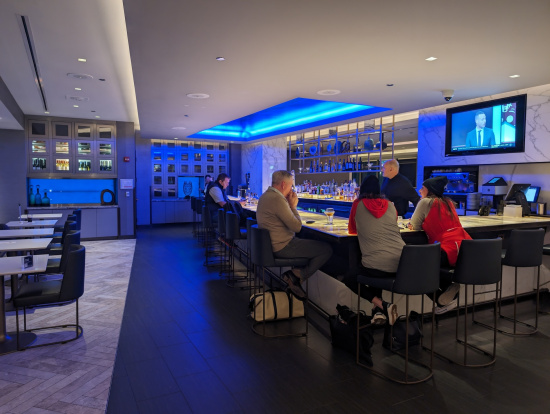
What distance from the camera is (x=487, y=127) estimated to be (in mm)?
5625

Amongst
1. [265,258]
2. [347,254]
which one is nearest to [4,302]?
[265,258]

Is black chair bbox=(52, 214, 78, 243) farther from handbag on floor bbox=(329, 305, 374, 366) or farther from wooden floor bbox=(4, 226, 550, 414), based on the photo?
handbag on floor bbox=(329, 305, 374, 366)

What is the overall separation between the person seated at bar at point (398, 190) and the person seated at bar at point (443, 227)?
1476mm

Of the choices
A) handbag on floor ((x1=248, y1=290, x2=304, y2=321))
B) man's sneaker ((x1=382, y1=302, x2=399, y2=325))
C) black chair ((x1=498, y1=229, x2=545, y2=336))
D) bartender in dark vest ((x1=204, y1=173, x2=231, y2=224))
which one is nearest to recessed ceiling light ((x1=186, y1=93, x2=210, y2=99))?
bartender in dark vest ((x1=204, y1=173, x2=231, y2=224))

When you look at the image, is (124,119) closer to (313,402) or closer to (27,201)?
(27,201)

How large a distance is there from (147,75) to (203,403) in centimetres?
382

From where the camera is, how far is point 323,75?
176 inches

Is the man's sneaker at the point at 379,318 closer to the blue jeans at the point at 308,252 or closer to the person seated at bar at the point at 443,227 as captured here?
the person seated at bar at the point at 443,227

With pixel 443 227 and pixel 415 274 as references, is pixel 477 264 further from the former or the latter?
pixel 415 274

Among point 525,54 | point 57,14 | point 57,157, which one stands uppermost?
point 57,14

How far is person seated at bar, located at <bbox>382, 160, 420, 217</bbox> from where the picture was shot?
4.92 m

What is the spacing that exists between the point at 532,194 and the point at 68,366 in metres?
5.79

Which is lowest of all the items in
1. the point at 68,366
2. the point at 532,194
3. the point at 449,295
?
the point at 68,366

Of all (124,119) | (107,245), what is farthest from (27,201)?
(124,119)
